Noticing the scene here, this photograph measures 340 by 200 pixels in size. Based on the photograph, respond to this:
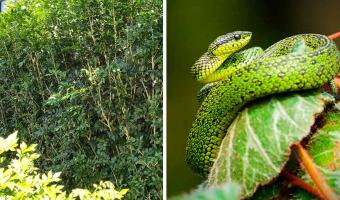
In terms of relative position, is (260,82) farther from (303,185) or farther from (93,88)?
(93,88)

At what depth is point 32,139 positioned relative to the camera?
2.25 metres

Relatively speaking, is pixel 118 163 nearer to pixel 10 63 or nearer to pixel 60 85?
pixel 60 85

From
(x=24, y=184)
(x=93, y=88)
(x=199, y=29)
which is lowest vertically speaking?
(x=24, y=184)

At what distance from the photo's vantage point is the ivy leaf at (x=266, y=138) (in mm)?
542

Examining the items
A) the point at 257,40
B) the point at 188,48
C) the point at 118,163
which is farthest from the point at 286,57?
the point at 118,163

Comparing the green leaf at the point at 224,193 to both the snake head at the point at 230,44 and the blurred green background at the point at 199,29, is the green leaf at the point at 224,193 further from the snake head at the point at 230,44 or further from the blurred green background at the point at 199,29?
the blurred green background at the point at 199,29

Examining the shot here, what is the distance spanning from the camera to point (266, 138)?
1.84 feet

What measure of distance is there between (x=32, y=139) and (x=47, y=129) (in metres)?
0.08

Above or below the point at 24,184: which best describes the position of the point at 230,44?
above

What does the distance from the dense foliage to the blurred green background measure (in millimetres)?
276

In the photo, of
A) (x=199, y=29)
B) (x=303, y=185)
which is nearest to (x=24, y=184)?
(x=199, y=29)

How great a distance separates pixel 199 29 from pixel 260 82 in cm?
83

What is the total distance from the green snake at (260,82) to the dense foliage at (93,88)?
1211 mm

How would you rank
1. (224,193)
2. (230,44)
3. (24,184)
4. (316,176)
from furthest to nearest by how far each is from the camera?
1. (24,184)
2. (230,44)
3. (316,176)
4. (224,193)
